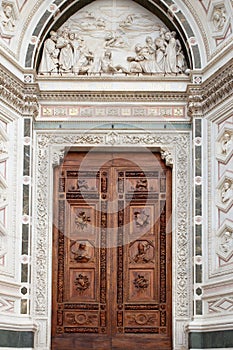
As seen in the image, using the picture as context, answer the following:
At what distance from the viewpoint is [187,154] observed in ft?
46.5

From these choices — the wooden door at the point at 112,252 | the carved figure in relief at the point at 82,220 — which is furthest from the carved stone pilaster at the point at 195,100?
the carved figure in relief at the point at 82,220

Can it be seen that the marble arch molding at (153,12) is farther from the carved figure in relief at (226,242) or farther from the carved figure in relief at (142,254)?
the carved figure in relief at (142,254)

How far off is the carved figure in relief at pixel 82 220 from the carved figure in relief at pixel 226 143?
Answer: 2.34m

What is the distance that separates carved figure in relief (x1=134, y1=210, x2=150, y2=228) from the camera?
14.1 m

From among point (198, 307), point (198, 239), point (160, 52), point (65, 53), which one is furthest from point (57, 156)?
point (198, 307)

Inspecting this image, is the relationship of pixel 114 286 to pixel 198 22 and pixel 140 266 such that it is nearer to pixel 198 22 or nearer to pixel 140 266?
pixel 140 266

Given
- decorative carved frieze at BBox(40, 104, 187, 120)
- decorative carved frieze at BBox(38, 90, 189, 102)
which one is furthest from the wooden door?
decorative carved frieze at BBox(38, 90, 189, 102)

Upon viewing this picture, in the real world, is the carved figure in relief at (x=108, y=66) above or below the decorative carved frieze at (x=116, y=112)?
above

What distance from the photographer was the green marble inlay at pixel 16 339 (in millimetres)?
12922

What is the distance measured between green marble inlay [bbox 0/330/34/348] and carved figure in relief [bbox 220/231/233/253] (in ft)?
9.93

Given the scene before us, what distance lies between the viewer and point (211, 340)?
42.6 ft

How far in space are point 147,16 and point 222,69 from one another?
6.34ft

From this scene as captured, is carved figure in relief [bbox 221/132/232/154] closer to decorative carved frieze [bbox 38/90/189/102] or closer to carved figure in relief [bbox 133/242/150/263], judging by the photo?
decorative carved frieze [bbox 38/90/189/102]

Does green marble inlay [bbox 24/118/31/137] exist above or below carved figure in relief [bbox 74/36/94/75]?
below
